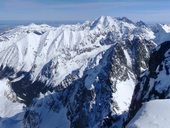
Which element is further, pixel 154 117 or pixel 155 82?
pixel 155 82

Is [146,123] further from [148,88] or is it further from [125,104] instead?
[125,104]

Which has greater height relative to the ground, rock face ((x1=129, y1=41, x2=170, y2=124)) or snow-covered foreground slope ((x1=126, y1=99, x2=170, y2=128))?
snow-covered foreground slope ((x1=126, y1=99, x2=170, y2=128))

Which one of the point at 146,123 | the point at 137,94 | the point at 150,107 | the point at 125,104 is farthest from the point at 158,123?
the point at 125,104

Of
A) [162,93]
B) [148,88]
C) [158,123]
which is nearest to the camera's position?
[158,123]

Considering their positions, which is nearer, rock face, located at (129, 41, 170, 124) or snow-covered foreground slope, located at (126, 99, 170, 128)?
snow-covered foreground slope, located at (126, 99, 170, 128)
